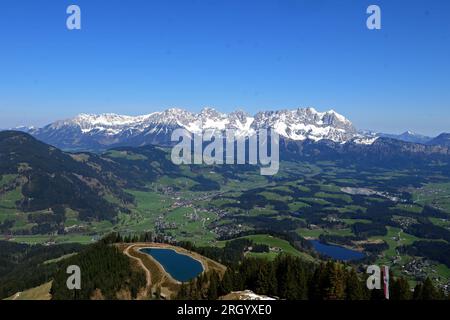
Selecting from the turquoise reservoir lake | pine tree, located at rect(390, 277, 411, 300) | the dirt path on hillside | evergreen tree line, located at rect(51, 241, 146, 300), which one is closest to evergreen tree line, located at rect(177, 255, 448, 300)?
pine tree, located at rect(390, 277, 411, 300)

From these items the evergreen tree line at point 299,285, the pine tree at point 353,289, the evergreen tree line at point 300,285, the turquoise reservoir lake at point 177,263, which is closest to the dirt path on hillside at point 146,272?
the turquoise reservoir lake at point 177,263

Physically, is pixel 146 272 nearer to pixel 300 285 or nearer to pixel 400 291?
pixel 300 285

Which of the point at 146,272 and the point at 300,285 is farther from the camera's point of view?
the point at 146,272

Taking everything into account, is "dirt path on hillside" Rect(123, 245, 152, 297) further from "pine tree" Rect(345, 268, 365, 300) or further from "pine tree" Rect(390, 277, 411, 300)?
"pine tree" Rect(390, 277, 411, 300)

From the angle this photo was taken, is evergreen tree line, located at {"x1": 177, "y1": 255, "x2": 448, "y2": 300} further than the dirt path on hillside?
No

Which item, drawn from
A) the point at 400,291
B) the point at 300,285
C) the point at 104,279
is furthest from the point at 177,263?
the point at 400,291

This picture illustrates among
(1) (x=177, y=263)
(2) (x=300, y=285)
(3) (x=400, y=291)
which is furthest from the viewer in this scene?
(1) (x=177, y=263)

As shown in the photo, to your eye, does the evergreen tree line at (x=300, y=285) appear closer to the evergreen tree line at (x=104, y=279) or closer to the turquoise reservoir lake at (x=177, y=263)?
the turquoise reservoir lake at (x=177, y=263)

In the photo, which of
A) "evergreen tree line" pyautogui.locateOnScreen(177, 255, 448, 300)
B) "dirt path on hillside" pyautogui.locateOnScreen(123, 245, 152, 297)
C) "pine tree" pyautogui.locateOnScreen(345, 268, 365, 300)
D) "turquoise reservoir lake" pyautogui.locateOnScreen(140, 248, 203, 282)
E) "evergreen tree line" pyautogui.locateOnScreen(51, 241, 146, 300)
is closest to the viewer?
"evergreen tree line" pyautogui.locateOnScreen(177, 255, 448, 300)

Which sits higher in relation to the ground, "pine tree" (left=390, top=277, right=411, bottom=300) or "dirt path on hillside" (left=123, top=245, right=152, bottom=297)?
"pine tree" (left=390, top=277, right=411, bottom=300)
